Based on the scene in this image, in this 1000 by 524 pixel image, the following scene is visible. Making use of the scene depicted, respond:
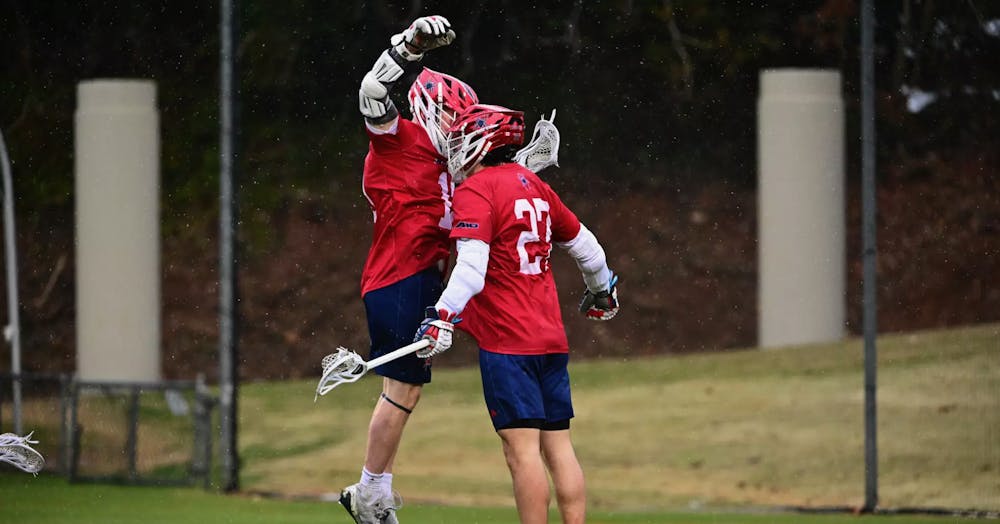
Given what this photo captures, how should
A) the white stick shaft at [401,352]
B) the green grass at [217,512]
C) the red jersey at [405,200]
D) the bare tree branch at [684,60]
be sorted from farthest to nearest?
the bare tree branch at [684,60]
the green grass at [217,512]
the red jersey at [405,200]
the white stick shaft at [401,352]

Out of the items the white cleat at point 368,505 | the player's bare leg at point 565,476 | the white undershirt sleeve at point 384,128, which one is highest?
the white undershirt sleeve at point 384,128

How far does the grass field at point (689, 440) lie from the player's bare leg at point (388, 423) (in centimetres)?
130

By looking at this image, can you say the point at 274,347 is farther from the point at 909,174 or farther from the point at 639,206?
the point at 909,174

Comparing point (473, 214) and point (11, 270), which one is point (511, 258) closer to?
point (473, 214)

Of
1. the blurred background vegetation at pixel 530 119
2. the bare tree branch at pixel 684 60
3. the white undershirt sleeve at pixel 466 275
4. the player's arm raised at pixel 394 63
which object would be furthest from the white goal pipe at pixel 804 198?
the white undershirt sleeve at pixel 466 275

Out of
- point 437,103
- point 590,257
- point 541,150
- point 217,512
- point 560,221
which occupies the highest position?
point 437,103

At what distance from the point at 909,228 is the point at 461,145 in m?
3.42

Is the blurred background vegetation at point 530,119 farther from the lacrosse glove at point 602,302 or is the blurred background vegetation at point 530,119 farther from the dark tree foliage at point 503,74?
the lacrosse glove at point 602,302

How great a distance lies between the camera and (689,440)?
301 inches

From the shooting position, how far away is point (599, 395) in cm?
841

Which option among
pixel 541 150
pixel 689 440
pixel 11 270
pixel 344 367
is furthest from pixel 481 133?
pixel 11 270

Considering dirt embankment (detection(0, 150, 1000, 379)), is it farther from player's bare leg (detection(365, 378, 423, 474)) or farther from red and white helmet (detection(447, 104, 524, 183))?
red and white helmet (detection(447, 104, 524, 183))

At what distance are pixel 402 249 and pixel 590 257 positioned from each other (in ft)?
1.90

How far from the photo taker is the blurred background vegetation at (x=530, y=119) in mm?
6945
